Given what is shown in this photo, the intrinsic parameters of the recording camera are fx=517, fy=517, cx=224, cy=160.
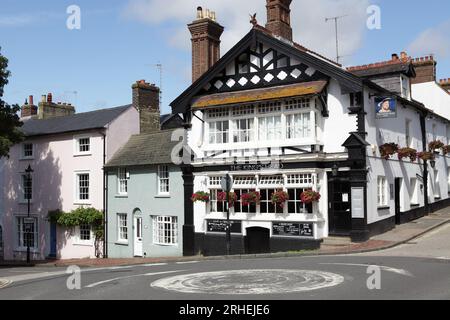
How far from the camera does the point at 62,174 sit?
32656 millimetres

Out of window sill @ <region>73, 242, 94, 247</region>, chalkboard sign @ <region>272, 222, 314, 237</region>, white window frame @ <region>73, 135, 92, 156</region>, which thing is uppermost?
white window frame @ <region>73, 135, 92, 156</region>

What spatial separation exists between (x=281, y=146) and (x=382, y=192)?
525 centimetres

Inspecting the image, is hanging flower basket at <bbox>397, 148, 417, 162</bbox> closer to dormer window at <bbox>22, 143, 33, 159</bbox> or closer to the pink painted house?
the pink painted house

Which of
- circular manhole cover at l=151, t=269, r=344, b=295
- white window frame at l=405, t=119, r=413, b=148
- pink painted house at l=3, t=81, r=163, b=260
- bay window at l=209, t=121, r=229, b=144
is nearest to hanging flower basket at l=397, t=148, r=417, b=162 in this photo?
white window frame at l=405, t=119, r=413, b=148

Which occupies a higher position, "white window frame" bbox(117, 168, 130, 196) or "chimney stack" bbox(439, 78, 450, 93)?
"chimney stack" bbox(439, 78, 450, 93)

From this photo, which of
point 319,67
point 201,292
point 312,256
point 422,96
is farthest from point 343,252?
point 422,96

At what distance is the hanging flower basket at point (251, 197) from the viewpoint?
77.3ft

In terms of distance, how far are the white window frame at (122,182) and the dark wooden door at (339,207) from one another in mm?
12683

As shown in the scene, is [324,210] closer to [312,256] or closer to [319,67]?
[312,256]

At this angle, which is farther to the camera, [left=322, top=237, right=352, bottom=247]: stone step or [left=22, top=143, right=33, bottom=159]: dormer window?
[left=22, top=143, right=33, bottom=159]: dormer window

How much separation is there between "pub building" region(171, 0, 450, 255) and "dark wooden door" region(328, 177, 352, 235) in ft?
0.14

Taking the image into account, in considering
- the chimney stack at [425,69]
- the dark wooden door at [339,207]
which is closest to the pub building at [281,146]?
the dark wooden door at [339,207]

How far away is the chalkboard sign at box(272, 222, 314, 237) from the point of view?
22.5 metres

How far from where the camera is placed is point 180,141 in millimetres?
27969
